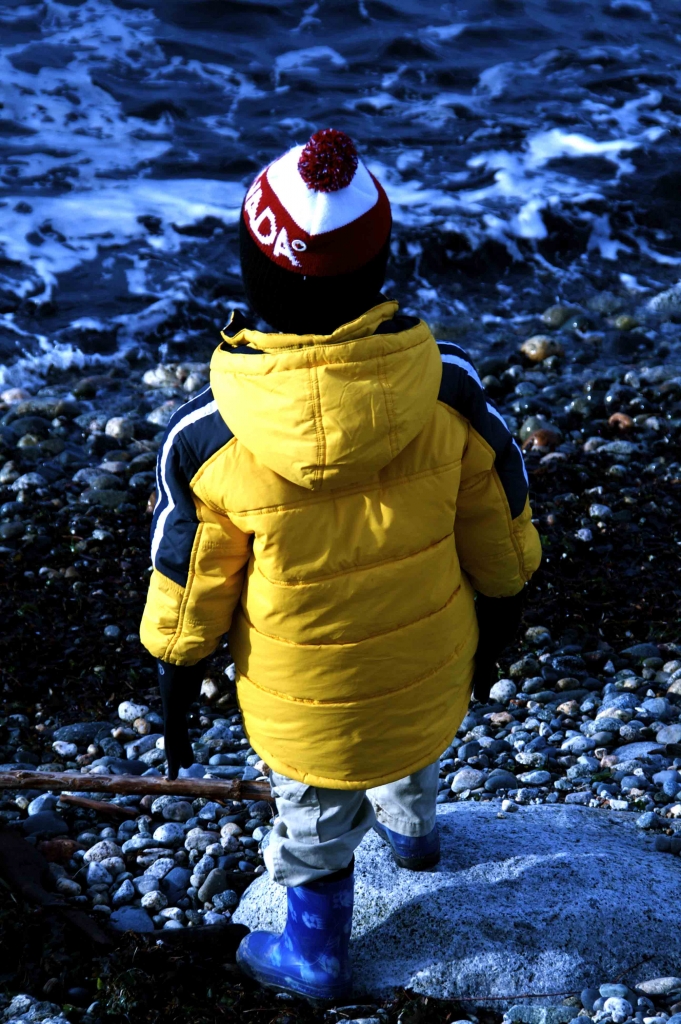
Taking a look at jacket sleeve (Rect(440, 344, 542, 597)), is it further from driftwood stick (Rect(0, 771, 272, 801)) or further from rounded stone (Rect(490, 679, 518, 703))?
rounded stone (Rect(490, 679, 518, 703))

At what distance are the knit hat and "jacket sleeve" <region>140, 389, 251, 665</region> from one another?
1.05 ft

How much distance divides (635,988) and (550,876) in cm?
38

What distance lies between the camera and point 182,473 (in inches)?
91.0

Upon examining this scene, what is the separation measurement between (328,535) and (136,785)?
1.53 m

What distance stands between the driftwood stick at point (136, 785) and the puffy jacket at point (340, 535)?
0.85m

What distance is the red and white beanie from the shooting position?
206 cm

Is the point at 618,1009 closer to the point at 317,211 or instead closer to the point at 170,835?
the point at 170,835

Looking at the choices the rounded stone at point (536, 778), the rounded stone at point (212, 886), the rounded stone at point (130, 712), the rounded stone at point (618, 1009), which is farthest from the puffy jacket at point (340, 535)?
the rounded stone at point (130, 712)

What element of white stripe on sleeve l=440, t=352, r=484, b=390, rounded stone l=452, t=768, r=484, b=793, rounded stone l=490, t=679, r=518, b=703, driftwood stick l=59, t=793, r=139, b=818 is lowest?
rounded stone l=490, t=679, r=518, b=703

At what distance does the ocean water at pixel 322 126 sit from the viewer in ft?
28.0

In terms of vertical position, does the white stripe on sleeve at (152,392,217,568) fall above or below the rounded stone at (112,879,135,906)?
above

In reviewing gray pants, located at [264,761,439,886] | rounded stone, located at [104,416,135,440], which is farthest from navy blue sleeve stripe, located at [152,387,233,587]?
rounded stone, located at [104,416,135,440]

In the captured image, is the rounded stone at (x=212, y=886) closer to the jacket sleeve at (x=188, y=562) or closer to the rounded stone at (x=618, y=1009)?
the jacket sleeve at (x=188, y=562)

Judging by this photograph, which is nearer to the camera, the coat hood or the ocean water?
the coat hood
